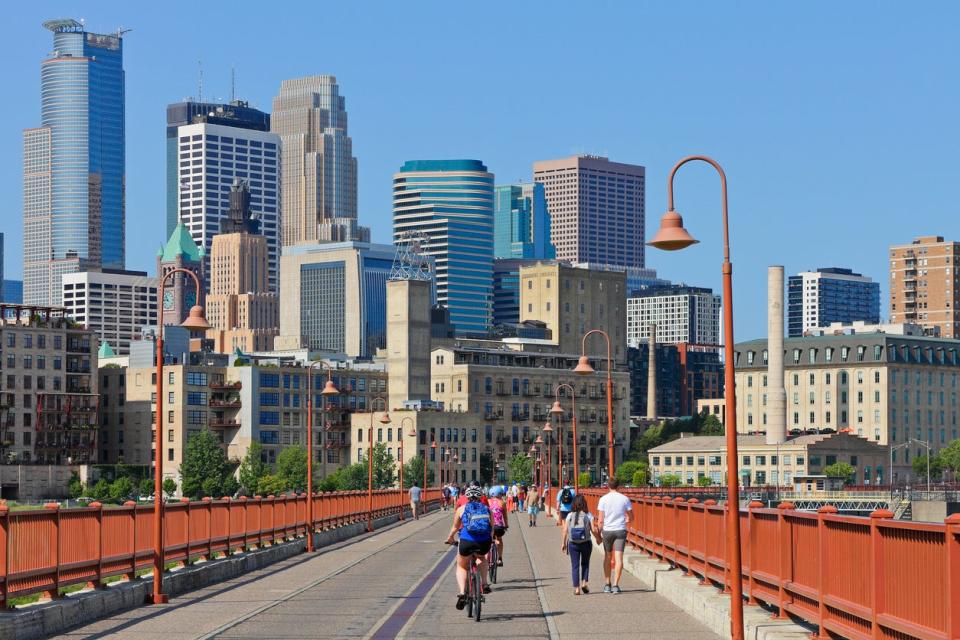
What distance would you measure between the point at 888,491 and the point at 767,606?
153843 mm

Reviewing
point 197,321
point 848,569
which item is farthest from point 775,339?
point 848,569

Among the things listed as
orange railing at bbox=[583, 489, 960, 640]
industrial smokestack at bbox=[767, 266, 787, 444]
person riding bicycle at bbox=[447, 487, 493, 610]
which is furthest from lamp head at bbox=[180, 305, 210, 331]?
industrial smokestack at bbox=[767, 266, 787, 444]

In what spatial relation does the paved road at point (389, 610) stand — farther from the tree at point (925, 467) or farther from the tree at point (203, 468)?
the tree at point (925, 467)

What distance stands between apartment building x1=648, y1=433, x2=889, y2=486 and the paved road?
14242cm

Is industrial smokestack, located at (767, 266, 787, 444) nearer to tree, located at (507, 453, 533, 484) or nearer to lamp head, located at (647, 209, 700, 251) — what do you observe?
tree, located at (507, 453, 533, 484)

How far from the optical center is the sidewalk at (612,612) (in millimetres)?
22719

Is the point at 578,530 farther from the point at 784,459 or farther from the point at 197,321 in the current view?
the point at 784,459

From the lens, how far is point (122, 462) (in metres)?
191

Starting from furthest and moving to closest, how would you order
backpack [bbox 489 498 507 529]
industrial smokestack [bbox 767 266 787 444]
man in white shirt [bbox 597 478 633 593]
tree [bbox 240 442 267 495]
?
tree [bbox 240 442 267 495] < industrial smokestack [bbox 767 266 787 444] < backpack [bbox 489 498 507 529] < man in white shirt [bbox 597 478 633 593]

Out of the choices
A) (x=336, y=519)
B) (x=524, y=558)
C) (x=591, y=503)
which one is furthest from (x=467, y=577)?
(x=336, y=519)

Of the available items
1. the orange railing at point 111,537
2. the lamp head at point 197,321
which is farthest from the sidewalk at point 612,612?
the lamp head at point 197,321

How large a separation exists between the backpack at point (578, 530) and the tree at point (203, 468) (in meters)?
146

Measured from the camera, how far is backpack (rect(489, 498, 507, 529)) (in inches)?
1362

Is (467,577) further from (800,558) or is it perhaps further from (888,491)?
(888,491)
